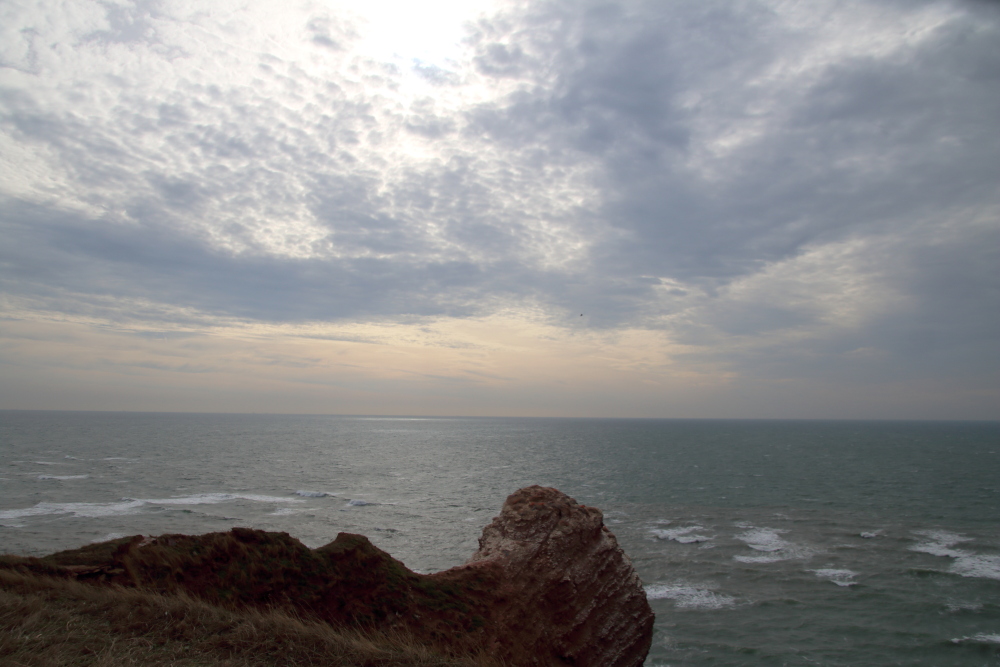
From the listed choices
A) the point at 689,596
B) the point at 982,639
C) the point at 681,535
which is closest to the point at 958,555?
the point at 982,639

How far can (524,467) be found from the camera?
76125mm

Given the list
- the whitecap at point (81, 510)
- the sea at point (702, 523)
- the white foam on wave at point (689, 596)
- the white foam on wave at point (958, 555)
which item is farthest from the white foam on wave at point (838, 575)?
the whitecap at point (81, 510)

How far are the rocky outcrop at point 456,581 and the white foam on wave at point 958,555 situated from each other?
80.8 feet

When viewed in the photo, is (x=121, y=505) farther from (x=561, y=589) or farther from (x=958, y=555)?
(x=958, y=555)

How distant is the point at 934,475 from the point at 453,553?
6650 cm

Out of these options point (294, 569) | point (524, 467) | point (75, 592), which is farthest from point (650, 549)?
point (524, 467)

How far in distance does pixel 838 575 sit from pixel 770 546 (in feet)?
17.0

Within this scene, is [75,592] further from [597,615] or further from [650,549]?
[650,549]

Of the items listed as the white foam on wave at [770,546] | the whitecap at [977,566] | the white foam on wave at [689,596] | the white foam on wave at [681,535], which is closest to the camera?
the white foam on wave at [689,596]

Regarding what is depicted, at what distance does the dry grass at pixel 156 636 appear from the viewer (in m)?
7.47

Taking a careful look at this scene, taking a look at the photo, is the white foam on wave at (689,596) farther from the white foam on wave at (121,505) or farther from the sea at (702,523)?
the white foam on wave at (121,505)

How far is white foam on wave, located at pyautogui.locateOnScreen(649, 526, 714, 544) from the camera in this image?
33.0 metres

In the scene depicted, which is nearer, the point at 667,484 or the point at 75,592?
the point at 75,592

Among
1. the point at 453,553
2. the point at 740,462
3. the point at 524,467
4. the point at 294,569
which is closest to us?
the point at 294,569
